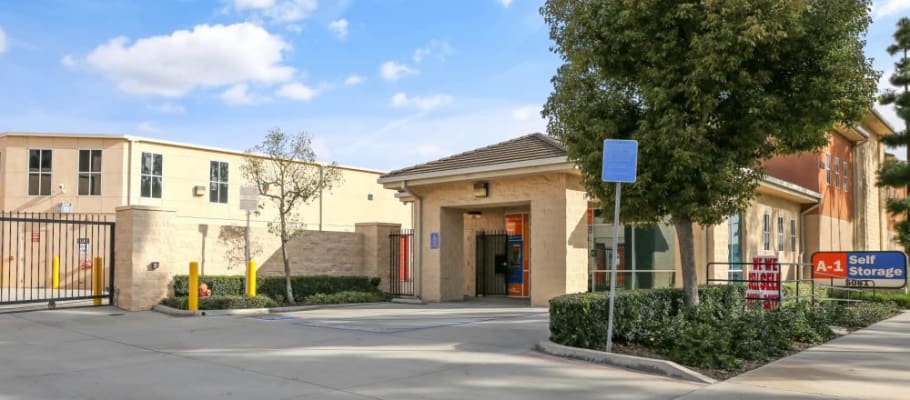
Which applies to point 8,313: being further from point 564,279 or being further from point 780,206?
point 780,206

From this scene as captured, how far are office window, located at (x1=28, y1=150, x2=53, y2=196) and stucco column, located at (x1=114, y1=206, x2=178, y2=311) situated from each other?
15.9 meters

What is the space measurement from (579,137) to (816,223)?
67.5ft

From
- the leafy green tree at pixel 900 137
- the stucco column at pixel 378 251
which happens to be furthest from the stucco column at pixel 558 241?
the leafy green tree at pixel 900 137

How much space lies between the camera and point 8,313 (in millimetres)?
15477

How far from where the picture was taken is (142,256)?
16.7 metres

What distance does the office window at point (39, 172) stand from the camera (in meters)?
30.2

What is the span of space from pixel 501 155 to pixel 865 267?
8.89 metres

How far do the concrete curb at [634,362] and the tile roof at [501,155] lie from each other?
26.0 feet

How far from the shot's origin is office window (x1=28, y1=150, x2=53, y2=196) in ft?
99.0

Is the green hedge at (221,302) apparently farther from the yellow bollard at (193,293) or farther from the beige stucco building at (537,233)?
the beige stucco building at (537,233)

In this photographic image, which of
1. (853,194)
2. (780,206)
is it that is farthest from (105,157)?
(853,194)

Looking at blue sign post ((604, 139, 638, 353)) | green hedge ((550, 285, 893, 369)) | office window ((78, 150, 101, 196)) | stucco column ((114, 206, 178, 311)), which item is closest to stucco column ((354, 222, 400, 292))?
stucco column ((114, 206, 178, 311))

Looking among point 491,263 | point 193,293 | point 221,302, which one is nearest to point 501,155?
point 491,263

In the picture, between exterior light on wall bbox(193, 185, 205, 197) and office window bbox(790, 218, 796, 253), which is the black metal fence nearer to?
office window bbox(790, 218, 796, 253)
